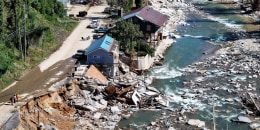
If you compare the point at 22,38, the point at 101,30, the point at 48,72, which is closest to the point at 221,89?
the point at 48,72

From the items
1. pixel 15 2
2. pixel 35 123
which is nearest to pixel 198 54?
pixel 15 2

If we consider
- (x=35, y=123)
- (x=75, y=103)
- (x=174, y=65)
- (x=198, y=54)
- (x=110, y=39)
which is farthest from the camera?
(x=198, y=54)

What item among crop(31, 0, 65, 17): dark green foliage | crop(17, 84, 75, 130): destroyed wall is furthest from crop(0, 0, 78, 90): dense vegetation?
crop(17, 84, 75, 130): destroyed wall

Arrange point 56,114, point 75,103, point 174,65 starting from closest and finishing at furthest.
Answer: point 56,114
point 75,103
point 174,65

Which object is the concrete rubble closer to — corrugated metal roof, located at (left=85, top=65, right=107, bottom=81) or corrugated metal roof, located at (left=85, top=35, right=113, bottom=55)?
corrugated metal roof, located at (left=85, top=65, right=107, bottom=81)

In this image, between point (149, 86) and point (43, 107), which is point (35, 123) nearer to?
point (43, 107)

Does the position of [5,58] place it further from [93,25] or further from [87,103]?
[93,25]

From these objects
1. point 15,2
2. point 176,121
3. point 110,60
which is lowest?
point 176,121
